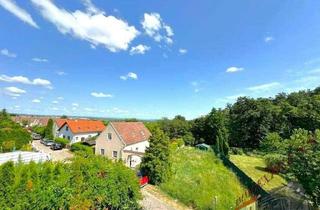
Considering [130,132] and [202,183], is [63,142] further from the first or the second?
[202,183]

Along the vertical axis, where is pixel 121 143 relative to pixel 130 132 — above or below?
below

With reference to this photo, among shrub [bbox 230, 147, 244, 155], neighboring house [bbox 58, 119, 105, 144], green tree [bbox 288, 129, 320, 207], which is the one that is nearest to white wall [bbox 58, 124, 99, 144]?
neighboring house [bbox 58, 119, 105, 144]

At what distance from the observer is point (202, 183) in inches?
794

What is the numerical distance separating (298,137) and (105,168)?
1419 centimetres

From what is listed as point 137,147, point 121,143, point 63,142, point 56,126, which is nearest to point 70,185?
point 121,143

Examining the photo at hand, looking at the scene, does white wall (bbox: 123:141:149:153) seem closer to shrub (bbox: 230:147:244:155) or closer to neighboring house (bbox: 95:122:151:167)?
neighboring house (bbox: 95:122:151:167)

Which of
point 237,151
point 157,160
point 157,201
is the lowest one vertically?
point 237,151

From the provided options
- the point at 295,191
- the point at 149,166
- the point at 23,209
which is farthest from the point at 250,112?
the point at 23,209

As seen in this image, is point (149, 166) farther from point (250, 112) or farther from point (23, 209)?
point (250, 112)

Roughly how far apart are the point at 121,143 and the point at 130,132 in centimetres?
344

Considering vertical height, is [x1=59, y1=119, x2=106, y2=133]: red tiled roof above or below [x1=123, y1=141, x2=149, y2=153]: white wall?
above

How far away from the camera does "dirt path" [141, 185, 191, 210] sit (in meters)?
15.1

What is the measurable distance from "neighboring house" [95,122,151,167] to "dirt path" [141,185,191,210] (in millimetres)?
9779

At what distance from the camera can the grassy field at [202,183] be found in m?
17.1
